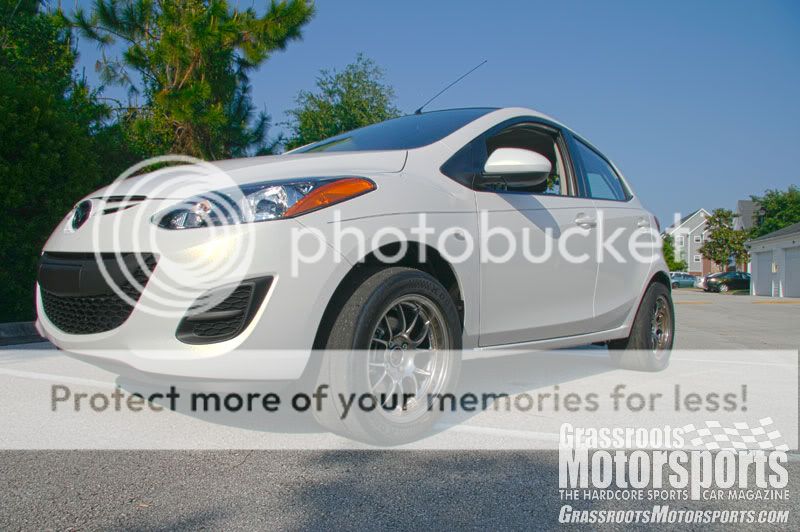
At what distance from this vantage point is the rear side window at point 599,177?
4562 millimetres

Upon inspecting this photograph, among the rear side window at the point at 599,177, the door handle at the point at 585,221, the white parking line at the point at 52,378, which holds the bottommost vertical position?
the white parking line at the point at 52,378

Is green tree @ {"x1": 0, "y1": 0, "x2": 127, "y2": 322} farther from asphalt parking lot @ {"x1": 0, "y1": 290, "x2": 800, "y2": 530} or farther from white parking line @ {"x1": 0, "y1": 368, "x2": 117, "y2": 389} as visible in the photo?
asphalt parking lot @ {"x1": 0, "y1": 290, "x2": 800, "y2": 530}

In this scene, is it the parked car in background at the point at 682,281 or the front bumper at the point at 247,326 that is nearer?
the front bumper at the point at 247,326

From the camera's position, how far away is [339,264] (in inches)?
107

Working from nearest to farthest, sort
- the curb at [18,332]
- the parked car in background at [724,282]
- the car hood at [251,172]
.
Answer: the car hood at [251,172] < the curb at [18,332] < the parked car in background at [724,282]

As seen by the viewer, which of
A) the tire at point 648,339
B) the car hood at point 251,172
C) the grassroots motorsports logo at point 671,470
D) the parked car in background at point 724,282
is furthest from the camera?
the parked car in background at point 724,282

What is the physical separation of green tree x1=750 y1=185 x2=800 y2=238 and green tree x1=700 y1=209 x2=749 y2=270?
1.41 meters

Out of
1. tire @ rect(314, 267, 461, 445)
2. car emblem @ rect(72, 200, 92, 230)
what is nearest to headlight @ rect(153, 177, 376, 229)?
tire @ rect(314, 267, 461, 445)

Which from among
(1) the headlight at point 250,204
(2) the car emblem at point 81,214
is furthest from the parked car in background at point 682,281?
(2) the car emblem at point 81,214

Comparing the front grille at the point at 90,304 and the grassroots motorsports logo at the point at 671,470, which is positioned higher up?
the front grille at the point at 90,304

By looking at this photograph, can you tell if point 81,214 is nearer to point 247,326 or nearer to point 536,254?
point 247,326

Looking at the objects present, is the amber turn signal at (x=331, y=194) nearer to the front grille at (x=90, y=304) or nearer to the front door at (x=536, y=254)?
the front grille at (x=90, y=304)

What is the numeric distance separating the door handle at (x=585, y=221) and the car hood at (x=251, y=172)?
1347mm

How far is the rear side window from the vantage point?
456 cm
